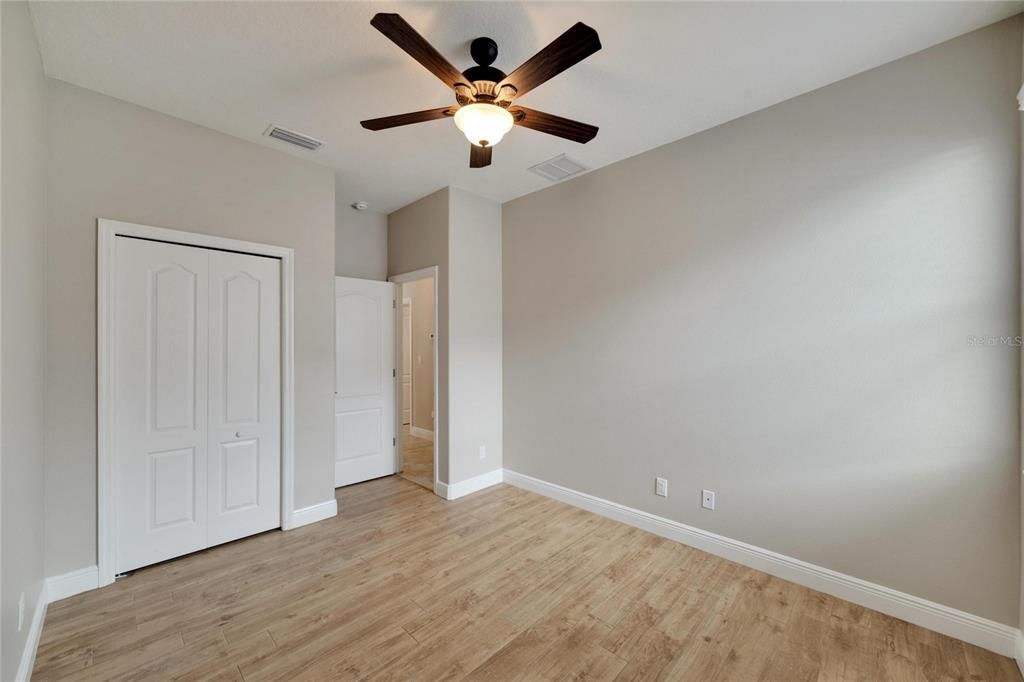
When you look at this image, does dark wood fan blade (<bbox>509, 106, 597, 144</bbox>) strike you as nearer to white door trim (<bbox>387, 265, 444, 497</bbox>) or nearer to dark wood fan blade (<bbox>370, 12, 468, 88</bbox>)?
dark wood fan blade (<bbox>370, 12, 468, 88</bbox>)

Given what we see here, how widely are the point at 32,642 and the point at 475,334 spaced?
318 cm

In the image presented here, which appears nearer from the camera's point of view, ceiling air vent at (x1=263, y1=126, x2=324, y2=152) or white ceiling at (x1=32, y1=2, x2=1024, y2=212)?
white ceiling at (x1=32, y1=2, x2=1024, y2=212)

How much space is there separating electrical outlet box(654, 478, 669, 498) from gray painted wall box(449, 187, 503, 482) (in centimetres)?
167

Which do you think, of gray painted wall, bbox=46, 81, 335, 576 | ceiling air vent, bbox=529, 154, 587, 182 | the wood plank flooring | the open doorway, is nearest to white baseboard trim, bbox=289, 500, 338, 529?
gray painted wall, bbox=46, 81, 335, 576

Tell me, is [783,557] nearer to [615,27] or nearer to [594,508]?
[594,508]

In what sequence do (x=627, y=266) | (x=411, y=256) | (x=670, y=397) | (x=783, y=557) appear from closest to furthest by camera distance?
(x=783, y=557), (x=670, y=397), (x=627, y=266), (x=411, y=256)

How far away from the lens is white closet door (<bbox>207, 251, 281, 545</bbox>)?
2873mm

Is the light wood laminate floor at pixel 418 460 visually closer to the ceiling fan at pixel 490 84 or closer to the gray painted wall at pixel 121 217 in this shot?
the gray painted wall at pixel 121 217

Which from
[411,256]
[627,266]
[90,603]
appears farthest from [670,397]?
[90,603]

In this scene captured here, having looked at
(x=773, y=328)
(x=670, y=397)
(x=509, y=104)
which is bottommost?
(x=670, y=397)

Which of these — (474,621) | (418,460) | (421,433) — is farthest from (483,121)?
(421,433)

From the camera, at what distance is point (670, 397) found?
3.06m

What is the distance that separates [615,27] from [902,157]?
165 cm

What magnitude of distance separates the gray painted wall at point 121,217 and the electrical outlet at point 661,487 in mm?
2642
